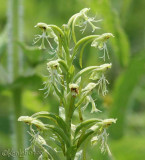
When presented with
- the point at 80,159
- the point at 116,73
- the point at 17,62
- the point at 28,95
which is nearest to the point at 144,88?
the point at 116,73

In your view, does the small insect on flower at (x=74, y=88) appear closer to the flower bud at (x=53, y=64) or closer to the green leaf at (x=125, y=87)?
the flower bud at (x=53, y=64)

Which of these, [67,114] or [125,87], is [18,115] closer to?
[125,87]

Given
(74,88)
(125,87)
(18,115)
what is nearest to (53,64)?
(74,88)

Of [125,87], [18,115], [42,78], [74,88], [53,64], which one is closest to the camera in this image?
[74,88]

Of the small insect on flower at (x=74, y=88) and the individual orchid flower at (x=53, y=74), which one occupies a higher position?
the individual orchid flower at (x=53, y=74)

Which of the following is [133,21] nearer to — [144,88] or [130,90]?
[144,88]

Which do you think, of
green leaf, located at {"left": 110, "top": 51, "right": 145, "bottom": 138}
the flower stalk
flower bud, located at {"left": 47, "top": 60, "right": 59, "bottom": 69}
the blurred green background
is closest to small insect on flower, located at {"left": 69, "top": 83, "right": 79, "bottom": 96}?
the flower stalk

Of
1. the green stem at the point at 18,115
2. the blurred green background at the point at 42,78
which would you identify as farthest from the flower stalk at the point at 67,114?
the green stem at the point at 18,115

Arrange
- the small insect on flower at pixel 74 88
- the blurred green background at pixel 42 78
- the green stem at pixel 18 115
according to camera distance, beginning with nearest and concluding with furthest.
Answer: the small insect on flower at pixel 74 88
the blurred green background at pixel 42 78
the green stem at pixel 18 115

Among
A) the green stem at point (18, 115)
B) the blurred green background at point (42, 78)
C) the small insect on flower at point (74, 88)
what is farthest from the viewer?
the green stem at point (18, 115)
